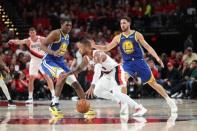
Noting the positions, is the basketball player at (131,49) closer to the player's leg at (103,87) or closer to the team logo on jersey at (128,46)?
the team logo on jersey at (128,46)

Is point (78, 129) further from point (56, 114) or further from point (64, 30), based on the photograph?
point (64, 30)

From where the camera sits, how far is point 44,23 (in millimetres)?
23297

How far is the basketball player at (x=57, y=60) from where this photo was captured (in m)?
11.2

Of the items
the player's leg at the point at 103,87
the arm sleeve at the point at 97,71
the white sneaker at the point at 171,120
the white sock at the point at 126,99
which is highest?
the arm sleeve at the point at 97,71

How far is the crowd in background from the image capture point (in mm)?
18625

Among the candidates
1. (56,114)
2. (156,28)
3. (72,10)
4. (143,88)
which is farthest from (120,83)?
(72,10)

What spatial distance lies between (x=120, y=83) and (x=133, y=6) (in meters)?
13.4

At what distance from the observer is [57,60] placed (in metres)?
11.5

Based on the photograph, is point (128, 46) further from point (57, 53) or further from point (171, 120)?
point (171, 120)

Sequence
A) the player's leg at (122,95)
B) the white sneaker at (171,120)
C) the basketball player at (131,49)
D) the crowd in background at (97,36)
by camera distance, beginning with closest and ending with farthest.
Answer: the white sneaker at (171,120), the player's leg at (122,95), the basketball player at (131,49), the crowd in background at (97,36)

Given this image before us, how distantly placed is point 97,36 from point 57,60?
10.2m

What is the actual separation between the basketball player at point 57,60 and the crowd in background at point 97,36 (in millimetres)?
6799

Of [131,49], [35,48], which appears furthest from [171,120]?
[35,48]

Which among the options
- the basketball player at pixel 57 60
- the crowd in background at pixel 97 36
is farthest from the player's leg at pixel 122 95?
the crowd in background at pixel 97 36
